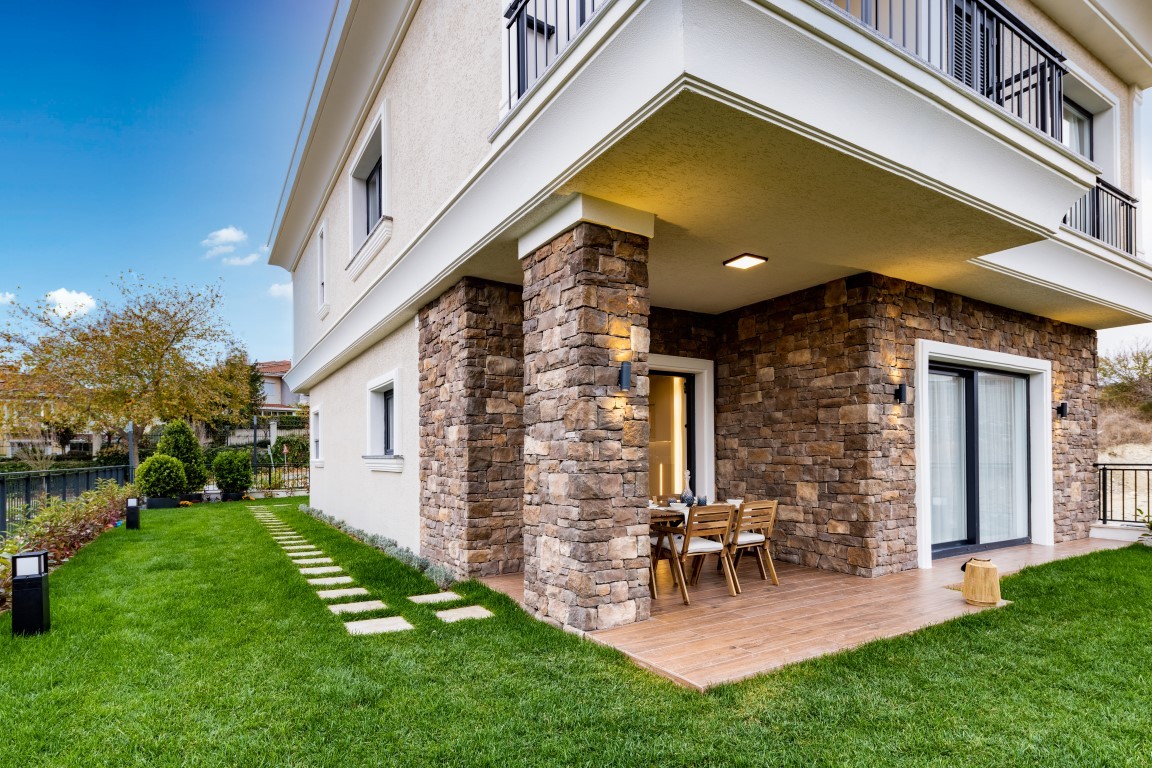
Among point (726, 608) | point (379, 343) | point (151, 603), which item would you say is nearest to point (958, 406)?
point (726, 608)

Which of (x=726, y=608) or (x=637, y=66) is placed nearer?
(x=637, y=66)

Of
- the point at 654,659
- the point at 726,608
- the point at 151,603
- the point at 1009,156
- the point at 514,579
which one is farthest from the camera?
the point at 514,579

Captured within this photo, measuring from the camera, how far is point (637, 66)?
318cm

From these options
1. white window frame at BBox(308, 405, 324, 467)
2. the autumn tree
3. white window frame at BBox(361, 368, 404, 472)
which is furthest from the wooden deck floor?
the autumn tree

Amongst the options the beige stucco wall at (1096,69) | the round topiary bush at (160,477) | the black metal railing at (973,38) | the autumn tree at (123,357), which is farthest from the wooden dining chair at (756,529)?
the autumn tree at (123,357)

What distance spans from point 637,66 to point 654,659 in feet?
10.9

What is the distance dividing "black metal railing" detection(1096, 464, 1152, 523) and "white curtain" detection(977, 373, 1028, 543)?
71.2 inches

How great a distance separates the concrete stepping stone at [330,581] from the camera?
20.1 ft

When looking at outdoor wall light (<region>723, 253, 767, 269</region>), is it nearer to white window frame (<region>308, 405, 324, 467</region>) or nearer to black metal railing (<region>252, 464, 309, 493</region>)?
white window frame (<region>308, 405, 324, 467</region>)

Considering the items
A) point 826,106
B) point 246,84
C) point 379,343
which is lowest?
point 379,343

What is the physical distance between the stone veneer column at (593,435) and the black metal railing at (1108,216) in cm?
617

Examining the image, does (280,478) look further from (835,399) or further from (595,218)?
(595,218)

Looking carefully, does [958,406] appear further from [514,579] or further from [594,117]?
[594,117]

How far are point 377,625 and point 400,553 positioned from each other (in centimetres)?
276
